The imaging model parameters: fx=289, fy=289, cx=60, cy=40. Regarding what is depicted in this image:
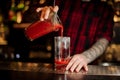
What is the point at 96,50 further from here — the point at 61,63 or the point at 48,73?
the point at 48,73

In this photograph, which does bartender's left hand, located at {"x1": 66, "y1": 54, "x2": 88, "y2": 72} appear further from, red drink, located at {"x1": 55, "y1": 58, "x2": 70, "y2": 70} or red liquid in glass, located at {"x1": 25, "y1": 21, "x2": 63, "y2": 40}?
red liquid in glass, located at {"x1": 25, "y1": 21, "x2": 63, "y2": 40}

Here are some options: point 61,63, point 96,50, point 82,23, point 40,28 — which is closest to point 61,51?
point 61,63

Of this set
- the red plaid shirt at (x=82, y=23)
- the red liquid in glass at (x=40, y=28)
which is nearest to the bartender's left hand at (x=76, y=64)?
the red liquid in glass at (x=40, y=28)

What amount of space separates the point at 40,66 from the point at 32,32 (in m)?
0.30

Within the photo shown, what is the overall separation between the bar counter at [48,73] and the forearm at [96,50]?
143mm

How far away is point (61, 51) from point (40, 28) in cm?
19

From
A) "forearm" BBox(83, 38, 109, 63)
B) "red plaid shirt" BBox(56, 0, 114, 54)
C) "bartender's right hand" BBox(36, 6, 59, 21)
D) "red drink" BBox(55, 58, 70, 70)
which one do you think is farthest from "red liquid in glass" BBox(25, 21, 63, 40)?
"red plaid shirt" BBox(56, 0, 114, 54)

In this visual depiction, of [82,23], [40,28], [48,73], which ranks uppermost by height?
[40,28]

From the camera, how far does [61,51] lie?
4.97 feet

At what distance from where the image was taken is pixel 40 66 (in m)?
1.66

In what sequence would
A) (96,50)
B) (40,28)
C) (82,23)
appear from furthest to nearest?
(82,23)
(96,50)
(40,28)

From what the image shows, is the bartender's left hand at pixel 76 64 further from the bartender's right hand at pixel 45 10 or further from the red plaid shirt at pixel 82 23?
the red plaid shirt at pixel 82 23

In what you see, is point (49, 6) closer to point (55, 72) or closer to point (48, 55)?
point (55, 72)

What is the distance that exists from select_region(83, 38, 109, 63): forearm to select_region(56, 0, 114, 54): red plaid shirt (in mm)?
134
